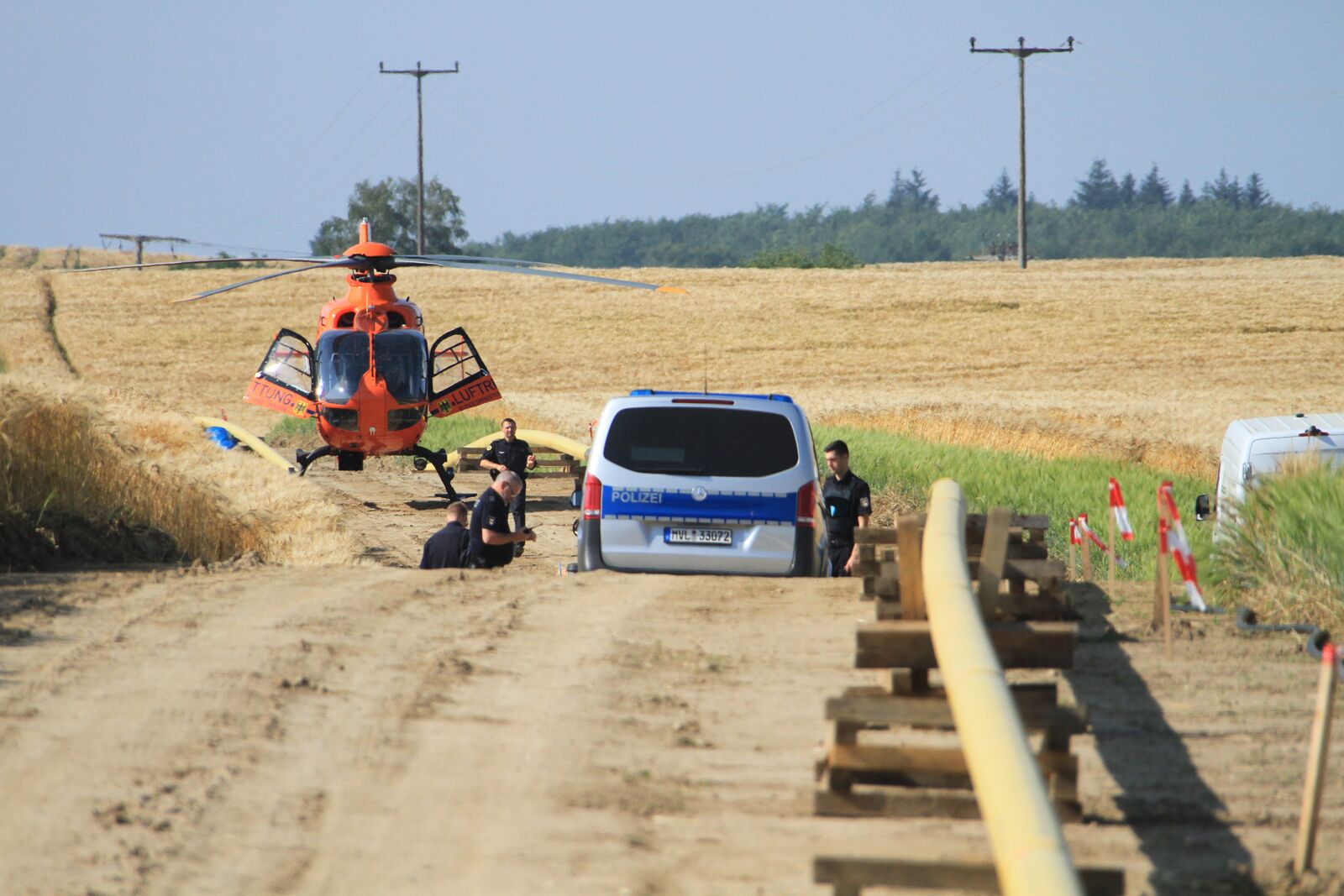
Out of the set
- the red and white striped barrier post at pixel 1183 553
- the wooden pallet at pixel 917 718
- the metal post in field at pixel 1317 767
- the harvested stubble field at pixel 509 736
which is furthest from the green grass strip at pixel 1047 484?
the metal post in field at pixel 1317 767

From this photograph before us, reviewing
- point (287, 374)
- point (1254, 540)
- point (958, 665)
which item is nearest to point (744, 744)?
point (958, 665)

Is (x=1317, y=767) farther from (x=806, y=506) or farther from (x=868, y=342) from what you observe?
(x=868, y=342)

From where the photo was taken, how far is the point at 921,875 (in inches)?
156

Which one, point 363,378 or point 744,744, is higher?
point 363,378

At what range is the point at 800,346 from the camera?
52.3 meters

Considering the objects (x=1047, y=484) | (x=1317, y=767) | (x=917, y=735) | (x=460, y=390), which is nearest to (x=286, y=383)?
(x=460, y=390)

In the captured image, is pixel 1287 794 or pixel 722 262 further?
pixel 722 262

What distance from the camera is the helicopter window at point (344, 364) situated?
2120 centimetres

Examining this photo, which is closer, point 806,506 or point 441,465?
point 806,506

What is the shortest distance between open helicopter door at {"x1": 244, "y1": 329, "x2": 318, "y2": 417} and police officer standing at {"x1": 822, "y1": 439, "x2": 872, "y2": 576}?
11653 millimetres

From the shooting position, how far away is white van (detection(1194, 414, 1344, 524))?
1213 centimetres

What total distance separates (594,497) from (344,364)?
11502 millimetres

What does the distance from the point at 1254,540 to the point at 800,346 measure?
1707 inches

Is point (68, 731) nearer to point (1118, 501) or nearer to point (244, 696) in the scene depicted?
point (244, 696)
